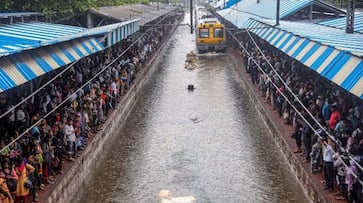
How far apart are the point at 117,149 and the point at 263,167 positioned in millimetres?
4664

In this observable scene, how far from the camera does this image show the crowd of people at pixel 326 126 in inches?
390

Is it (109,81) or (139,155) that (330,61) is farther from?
(109,81)

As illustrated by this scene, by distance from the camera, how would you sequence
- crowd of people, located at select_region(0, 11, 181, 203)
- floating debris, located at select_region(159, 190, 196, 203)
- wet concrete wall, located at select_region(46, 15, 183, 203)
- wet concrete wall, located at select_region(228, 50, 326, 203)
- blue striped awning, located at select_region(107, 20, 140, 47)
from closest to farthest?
1. crowd of people, located at select_region(0, 11, 181, 203)
2. wet concrete wall, located at select_region(228, 50, 326, 203)
3. wet concrete wall, located at select_region(46, 15, 183, 203)
4. floating debris, located at select_region(159, 190, 196, 203)
5. blue striped awning, located at select_region(107, 20, 140, 47)

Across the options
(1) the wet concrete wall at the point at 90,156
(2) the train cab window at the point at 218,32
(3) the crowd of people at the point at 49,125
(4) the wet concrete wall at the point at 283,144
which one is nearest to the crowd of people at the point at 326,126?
(4) the wet concrete wall at the point at 283,144

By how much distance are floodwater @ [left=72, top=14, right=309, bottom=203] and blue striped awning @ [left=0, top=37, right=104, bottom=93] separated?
300 cm

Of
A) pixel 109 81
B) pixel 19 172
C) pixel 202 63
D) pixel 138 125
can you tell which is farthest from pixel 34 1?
pixel 19 172

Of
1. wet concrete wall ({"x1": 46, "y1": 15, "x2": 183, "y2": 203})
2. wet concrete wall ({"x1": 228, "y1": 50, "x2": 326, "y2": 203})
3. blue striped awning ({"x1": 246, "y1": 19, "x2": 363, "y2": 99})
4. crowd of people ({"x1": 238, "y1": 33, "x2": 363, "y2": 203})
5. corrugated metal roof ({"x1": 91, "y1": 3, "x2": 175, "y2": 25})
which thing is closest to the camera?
crowd of people ({"x1": 238, "y1": 33, "x2": 363, "y2": 203})

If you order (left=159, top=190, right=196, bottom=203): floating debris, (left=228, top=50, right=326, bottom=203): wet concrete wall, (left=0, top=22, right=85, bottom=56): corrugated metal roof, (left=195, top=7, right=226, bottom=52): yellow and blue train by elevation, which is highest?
(left=0, top=22, right=85, bottom=56): corrugated metal roof

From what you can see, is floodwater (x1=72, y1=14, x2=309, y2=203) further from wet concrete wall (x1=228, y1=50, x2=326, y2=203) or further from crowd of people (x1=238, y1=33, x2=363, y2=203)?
crowd of people (x1=238, y1=33, x2=363, y2=203)

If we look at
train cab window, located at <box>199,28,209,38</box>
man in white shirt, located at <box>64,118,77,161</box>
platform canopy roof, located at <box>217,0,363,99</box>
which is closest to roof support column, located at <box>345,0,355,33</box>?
platform canopy roof, located at <box>217,0,363,99</box>

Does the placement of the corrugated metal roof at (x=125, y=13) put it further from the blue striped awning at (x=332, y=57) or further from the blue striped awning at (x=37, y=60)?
the blue striped awning at (x=332, y=57)

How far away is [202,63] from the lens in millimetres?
35344

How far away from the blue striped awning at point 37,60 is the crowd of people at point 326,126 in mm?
5938

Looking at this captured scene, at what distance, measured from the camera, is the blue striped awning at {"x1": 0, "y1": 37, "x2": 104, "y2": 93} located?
1105cm
